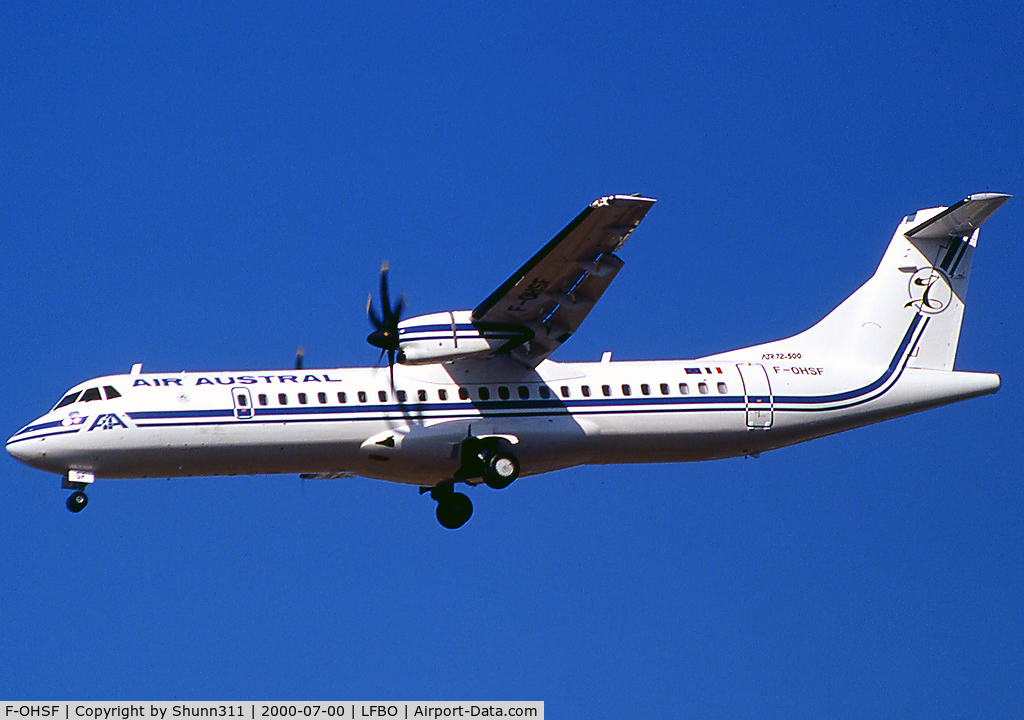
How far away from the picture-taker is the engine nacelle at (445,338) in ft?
91.5

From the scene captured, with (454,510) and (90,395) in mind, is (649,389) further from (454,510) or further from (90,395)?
(90,395)

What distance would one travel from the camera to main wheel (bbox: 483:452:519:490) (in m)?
29.0

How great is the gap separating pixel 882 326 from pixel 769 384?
3.27 meters

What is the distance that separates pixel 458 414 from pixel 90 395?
697cm

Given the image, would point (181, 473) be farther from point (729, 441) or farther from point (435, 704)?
point (729, 441)

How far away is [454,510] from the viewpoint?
3069cm

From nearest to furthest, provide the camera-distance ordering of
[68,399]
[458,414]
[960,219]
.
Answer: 1. [68,399]
2. [458,414]
3. [960,219]

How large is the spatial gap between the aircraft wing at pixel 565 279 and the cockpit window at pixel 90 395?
23.7ft

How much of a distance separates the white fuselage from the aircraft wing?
1105mm

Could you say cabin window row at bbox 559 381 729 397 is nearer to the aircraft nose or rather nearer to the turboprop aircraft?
the turboprop aircraft

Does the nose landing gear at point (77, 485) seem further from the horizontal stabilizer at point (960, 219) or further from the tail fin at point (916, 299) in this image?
the horizontal stabilizer at point (960, 219)

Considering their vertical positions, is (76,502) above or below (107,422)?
below

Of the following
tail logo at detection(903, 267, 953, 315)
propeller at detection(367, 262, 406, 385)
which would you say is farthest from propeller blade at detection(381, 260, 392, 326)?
tail logo at detection(903, 267, 953, 315)

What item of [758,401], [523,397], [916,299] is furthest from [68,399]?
[916,299]
